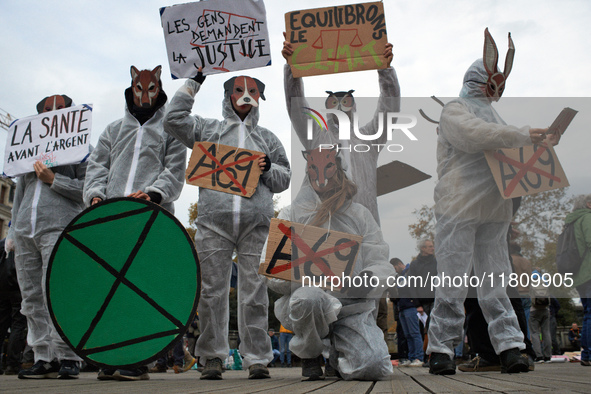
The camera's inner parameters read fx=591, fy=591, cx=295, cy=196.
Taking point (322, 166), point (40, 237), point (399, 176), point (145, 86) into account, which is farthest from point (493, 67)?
point (40, 237)

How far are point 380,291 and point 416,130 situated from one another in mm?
1101

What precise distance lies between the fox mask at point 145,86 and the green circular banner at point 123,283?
1.63m

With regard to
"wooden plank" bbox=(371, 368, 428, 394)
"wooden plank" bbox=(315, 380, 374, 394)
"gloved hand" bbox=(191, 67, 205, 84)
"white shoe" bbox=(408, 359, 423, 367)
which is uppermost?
"gloved hand" bbox=(191, 67, 205, 84)

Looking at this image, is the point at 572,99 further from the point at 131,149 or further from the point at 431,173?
the point at 131,149

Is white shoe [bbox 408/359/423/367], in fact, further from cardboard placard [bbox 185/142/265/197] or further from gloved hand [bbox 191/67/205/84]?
gloved hand [bbox 191/67/205/84]

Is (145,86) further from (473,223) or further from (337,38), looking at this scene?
(473,223)

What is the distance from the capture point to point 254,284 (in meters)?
4.02

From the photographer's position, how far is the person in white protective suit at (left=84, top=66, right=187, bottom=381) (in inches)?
162

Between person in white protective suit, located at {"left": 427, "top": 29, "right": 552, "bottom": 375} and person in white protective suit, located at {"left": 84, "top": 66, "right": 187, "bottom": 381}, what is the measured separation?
73.0 inches

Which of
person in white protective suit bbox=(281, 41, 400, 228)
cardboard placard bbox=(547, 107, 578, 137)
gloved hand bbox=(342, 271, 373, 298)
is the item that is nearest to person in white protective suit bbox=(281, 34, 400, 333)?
person in white protective suit bbox=(281, 41, 400, 228)

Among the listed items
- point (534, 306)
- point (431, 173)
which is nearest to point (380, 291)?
point (431, 173)

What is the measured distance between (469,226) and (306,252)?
1031 millimetres

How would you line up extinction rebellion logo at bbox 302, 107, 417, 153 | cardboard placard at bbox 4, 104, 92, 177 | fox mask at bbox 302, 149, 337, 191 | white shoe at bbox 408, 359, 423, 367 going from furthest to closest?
white shoe at bbox 408, 359, 423, 367 < cardboard placard at bbox 4, 104, 92, 177 < extinction rebellion logo at bbox 302, 107, 417, 153 < fox mask at bbox 302, 149, 337, 191

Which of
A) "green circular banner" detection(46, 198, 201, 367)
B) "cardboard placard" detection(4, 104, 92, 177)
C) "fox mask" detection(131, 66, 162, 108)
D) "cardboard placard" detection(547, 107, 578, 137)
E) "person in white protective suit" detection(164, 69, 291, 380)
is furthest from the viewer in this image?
"cardboard placard" detection(4, 104, 92, 177)
